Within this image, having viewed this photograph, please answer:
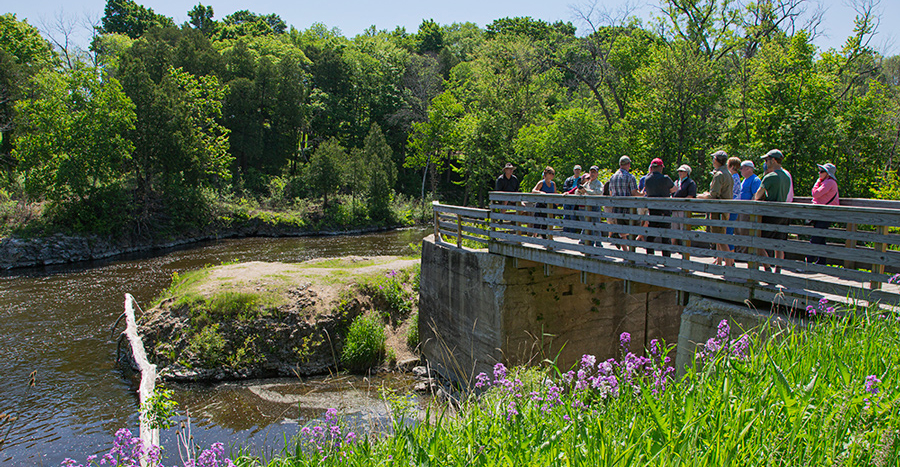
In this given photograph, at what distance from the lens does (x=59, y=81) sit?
3181cm

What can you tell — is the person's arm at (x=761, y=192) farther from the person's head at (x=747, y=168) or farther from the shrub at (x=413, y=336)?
the shrub at (x=413, y=336)

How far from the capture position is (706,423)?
3.20 meters

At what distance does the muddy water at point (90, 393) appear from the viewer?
10133mm

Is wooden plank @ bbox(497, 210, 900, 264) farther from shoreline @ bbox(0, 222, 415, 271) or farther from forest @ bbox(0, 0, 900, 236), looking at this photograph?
shoreline @ bbox(0, 222, 415, 271)

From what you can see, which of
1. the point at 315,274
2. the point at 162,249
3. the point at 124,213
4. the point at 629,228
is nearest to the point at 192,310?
the point at 315,274

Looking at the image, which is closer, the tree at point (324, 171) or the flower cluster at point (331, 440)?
the flower cluster at point (331, 440)

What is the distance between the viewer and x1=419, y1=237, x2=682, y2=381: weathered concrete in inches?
412

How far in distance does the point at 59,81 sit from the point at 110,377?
27.1 meters

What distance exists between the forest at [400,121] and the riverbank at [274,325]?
2064 centimetres

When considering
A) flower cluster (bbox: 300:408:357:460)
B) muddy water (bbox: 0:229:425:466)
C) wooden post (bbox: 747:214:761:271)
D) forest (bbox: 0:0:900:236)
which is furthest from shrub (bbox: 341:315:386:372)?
forest (bbox: 0:0:900:236)

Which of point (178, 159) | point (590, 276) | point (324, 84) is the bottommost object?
point (590, 276)

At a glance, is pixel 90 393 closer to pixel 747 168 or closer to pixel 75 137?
pixel 747 168

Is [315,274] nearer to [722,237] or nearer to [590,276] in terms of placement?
[590,276]

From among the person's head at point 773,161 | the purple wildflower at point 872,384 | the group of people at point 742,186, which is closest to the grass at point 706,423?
the purple wildflower at point 872,384
